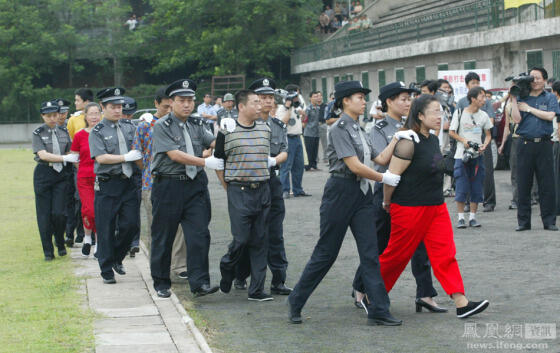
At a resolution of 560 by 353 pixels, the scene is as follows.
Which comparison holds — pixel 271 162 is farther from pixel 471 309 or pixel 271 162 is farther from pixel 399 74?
pixel 399 74

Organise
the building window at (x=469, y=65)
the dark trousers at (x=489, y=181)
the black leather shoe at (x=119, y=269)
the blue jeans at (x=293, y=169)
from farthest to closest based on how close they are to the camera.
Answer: the building window at (x=469, y=65), the blue jeans at (x=293, y=169), the dark trousers at (x=489, y=181), the black leather shoe at (x=119, y=269)

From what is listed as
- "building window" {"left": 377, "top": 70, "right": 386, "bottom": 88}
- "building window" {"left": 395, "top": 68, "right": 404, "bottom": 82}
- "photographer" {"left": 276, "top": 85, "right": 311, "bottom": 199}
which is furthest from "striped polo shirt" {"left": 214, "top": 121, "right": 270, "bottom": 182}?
"building window" {"left": 377, "top": 70, "right": 386, "bottom": 88}

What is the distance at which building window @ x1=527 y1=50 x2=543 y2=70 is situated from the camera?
90.1 feet

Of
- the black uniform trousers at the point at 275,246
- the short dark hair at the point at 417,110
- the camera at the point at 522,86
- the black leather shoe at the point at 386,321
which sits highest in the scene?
the camera at the point at 522,86

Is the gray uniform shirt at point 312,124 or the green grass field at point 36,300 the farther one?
the gray uniform shirt at point 312,124

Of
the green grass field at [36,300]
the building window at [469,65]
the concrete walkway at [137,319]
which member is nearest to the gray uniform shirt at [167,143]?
the concrete walkway at [137,319]

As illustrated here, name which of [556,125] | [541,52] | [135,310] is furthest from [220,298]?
[541,52]

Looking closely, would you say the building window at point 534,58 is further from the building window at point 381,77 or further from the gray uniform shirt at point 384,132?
the gray uniform shirt at point 384,132

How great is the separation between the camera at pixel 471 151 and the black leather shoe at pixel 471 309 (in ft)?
18.6

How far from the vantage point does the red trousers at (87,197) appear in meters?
10.9

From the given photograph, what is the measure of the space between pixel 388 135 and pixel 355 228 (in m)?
0.93

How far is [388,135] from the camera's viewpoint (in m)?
7.62

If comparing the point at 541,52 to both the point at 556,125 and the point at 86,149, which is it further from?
the point at 86,149

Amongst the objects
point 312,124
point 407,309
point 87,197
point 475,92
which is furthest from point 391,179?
point 312,124
